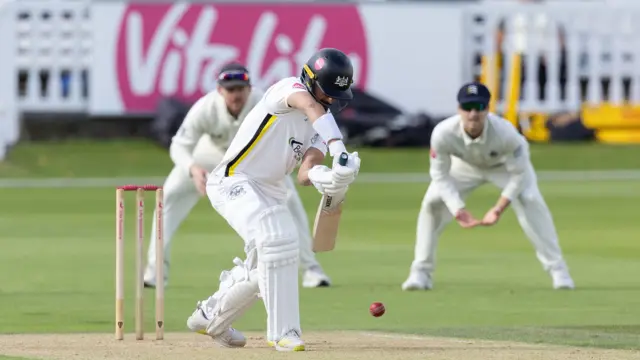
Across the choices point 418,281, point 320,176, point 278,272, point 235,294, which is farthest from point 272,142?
point 418,281

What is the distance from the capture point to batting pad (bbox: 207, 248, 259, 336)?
8109 millimetres

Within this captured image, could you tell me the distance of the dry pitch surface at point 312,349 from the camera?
25.5ft

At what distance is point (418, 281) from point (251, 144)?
355cm

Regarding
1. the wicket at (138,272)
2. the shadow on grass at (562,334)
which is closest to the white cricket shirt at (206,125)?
the shadow on grass at (562,334)

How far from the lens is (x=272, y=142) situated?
8.08 meters

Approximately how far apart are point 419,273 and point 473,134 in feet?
3.49

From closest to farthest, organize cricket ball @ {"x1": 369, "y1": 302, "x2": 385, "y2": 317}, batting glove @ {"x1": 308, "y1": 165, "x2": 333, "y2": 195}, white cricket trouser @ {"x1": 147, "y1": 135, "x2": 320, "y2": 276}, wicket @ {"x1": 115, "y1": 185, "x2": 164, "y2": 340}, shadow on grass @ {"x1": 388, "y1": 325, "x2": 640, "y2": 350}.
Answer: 1. batting glove @ {"x1": 308, "y1": 165, "x2": 333, "y2": 195}
2. wicket @ {"x1": 115, "y1": 185, "x2": 164, "y2": 340}
3. shadow on grass @ {"x1": 388, "y1": 325, "x2": 640, "y2": 350}
4. cricket ball @ {"x1": 369, "y1": 302, "x2": 385, "y2": 317}
5. white cricket trouser @ {"x1": 147, "y1": 135, "x2": 320, "y2": 276}

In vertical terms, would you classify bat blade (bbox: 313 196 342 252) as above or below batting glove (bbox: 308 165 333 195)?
below

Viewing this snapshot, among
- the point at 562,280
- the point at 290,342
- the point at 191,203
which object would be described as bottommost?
the point at 562,280

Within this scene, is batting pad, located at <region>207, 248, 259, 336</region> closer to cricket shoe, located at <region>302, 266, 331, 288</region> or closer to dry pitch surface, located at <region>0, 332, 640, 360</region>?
dry pitch surface, located at <region>0, 332, 640, 360</region>

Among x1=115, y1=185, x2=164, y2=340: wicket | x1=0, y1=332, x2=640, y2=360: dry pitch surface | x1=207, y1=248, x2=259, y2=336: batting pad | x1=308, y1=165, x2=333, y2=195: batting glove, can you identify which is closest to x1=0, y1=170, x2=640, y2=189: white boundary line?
x1=0, y1=332, x2=640, y2=360: dry pitch surface

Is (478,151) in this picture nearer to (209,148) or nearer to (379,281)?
(379,281)

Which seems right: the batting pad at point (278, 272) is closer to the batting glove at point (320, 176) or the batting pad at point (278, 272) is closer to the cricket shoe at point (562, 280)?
the batting glove at point (320, 176)

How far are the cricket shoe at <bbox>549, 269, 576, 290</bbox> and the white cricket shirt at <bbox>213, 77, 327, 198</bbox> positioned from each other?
372 centimetres
